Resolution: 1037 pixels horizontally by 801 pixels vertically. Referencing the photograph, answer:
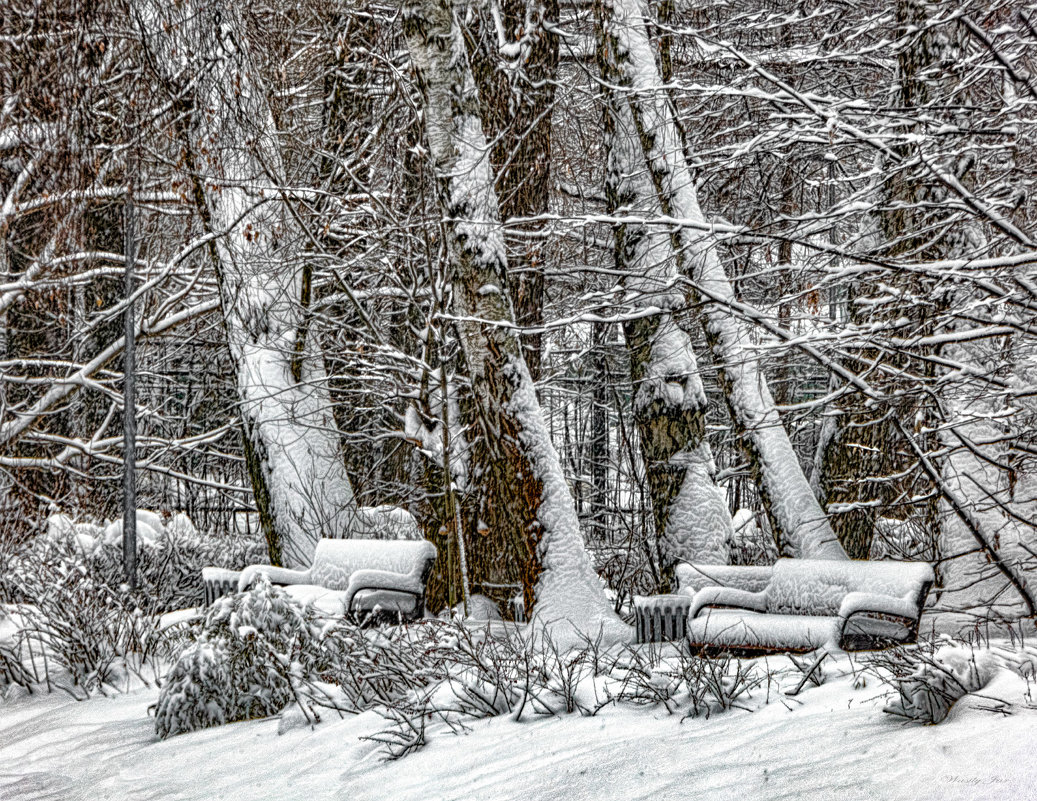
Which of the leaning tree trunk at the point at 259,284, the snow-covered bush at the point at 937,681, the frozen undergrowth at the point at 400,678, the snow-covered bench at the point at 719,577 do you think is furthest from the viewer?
the leaning tree trunk at the point at 259,284

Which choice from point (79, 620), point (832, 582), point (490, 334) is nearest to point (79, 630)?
point (79, 620)

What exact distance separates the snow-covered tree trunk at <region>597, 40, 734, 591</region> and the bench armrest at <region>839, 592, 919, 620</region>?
188cm

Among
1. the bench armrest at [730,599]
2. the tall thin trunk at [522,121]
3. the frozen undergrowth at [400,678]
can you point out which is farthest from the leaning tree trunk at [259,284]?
the frozen undergrowth at [400,678]

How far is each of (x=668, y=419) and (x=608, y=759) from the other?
4735 millimetres

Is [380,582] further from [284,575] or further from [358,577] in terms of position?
[284,575]

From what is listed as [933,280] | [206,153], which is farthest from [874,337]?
[206,153]

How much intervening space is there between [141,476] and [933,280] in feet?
41.1

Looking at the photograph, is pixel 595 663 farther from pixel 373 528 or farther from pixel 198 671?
pixel 373 528

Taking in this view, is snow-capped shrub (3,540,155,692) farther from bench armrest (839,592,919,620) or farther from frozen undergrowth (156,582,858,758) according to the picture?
bench armrest (839,592,919,620)

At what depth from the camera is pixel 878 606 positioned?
6.50 meters

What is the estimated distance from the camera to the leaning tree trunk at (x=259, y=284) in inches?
375

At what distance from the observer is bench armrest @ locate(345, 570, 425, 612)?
26.3 feet

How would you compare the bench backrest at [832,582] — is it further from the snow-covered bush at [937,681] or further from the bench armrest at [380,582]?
the snow-covered bush at [937,681]

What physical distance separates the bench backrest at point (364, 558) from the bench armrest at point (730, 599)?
2183mm
